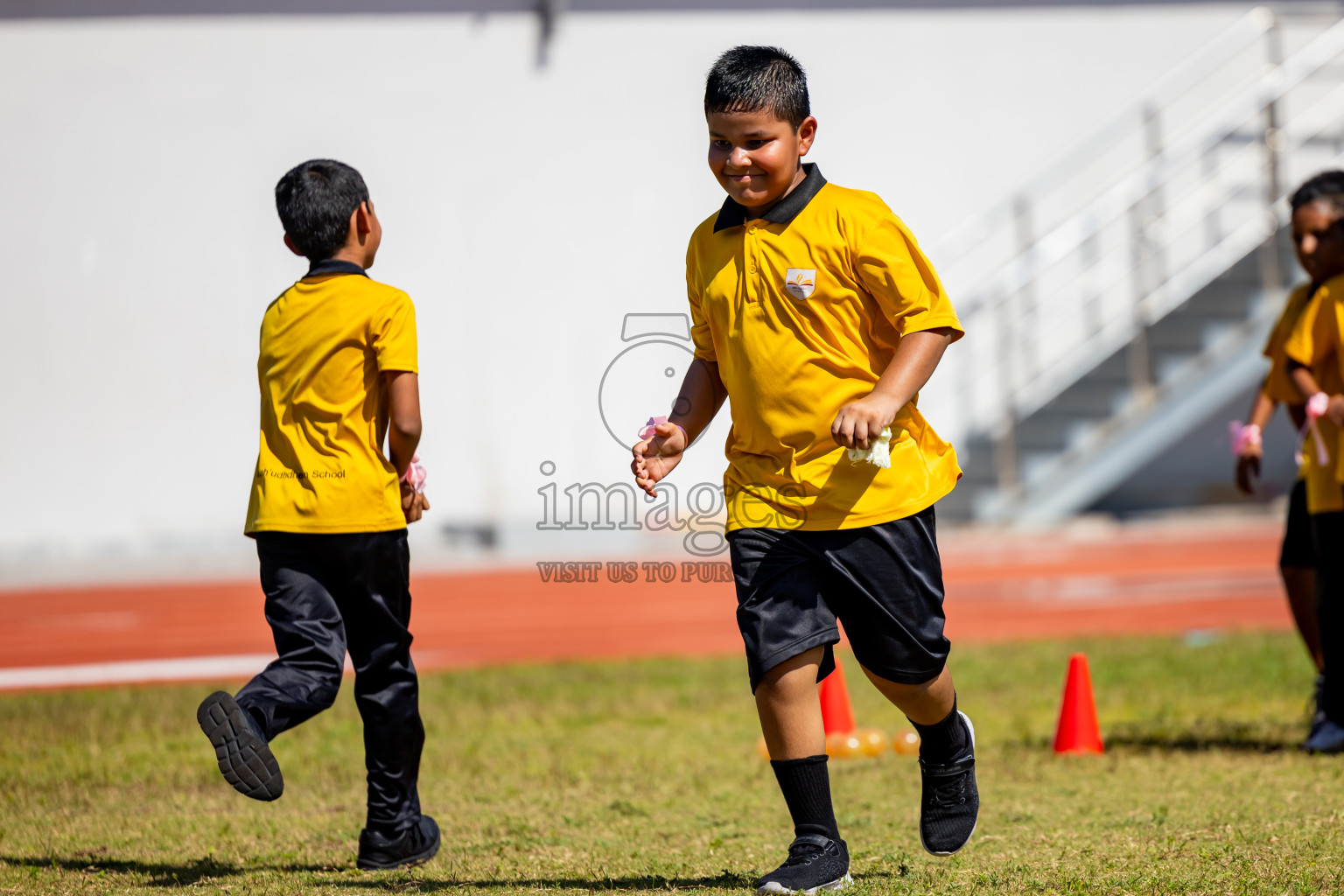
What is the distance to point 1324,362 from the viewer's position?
5.24 metres

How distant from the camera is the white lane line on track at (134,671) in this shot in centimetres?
880

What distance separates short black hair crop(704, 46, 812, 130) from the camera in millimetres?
3404

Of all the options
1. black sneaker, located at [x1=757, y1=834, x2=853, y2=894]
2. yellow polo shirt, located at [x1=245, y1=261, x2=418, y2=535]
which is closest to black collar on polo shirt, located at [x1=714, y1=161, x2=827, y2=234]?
yellow polo shirt, located at [x1=245, y1=261, x2=418, y2=535]

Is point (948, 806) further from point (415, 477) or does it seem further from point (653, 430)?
point (415, 477)

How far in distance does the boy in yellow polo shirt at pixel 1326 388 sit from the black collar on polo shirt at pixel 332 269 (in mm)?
3186

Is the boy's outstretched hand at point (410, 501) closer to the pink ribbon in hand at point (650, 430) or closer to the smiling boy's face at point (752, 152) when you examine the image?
the pink ribbon in hand at point (650, 430)

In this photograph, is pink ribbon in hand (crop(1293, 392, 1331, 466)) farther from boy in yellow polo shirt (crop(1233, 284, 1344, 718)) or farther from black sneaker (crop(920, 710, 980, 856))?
black sneaker (crop(920, 710, 980, 856))

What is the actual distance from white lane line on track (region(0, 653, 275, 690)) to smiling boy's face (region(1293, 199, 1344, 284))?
5878 mm

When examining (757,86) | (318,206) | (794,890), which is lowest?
(794,890)

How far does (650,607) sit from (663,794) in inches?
300

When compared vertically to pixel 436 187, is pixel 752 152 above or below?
below

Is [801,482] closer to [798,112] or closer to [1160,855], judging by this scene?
[798,112]

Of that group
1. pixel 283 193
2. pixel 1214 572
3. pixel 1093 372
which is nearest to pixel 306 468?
pixel 283 193

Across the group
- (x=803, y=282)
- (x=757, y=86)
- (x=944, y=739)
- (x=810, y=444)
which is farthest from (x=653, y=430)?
(x=944, y=739)
